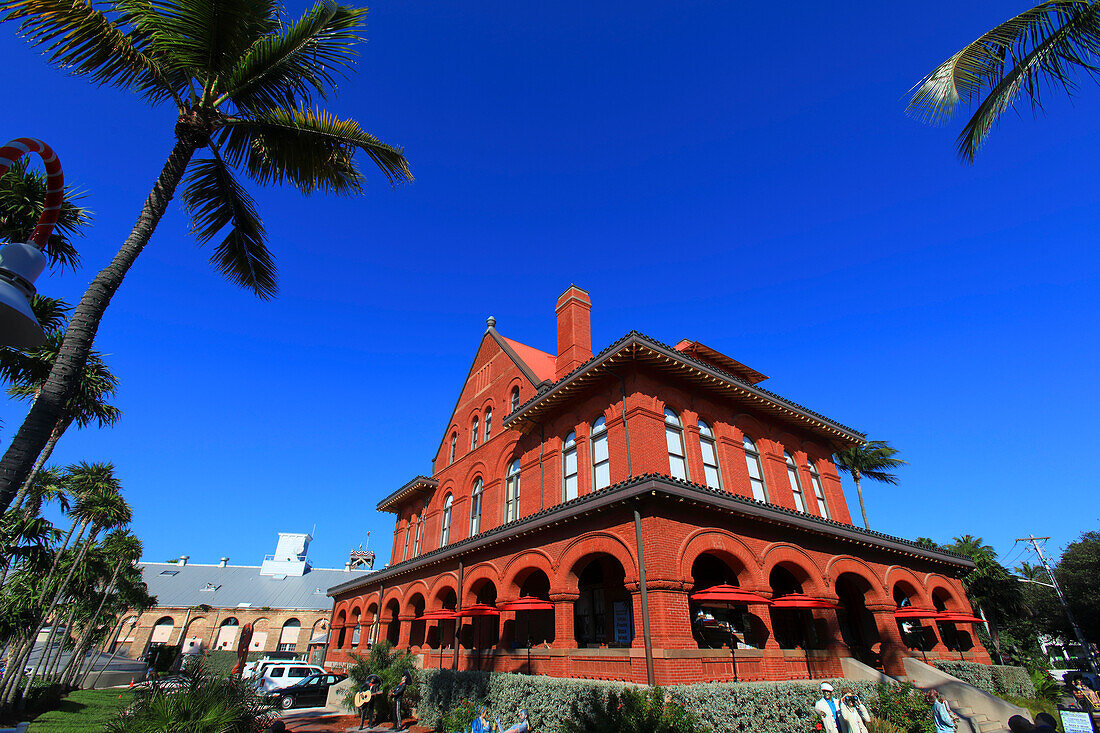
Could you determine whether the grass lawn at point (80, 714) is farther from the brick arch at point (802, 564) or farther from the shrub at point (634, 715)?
the brick arch at point (802, 564)

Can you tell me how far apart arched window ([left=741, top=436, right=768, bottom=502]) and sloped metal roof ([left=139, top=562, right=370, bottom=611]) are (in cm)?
4697

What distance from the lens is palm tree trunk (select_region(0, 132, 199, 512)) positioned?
5.13m

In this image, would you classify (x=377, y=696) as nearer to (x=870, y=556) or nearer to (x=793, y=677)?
(x=793, y=677)

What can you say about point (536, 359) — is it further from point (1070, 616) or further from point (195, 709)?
point (1070, 616)

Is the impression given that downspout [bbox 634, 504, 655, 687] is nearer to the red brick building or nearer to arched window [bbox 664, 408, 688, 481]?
the red brick building

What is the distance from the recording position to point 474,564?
18.1m

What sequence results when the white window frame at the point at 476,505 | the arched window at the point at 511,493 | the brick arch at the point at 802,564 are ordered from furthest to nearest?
the white window frame at the point at 476,505, the arched window at the point at 511,493, the brick arch at the point at 802,564

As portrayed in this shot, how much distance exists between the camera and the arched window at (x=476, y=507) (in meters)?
22.3

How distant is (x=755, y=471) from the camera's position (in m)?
18.0

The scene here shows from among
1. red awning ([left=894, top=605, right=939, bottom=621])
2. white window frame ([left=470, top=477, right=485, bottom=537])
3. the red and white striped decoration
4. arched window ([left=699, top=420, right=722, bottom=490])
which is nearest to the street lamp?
the red and white striped decoration

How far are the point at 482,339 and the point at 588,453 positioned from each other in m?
12.0

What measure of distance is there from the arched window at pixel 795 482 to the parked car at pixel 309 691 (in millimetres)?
20675

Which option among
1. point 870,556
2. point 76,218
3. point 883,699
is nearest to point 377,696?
point 883,699

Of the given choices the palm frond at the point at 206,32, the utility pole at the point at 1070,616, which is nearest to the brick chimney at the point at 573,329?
the palm frond at the point at 206,32
